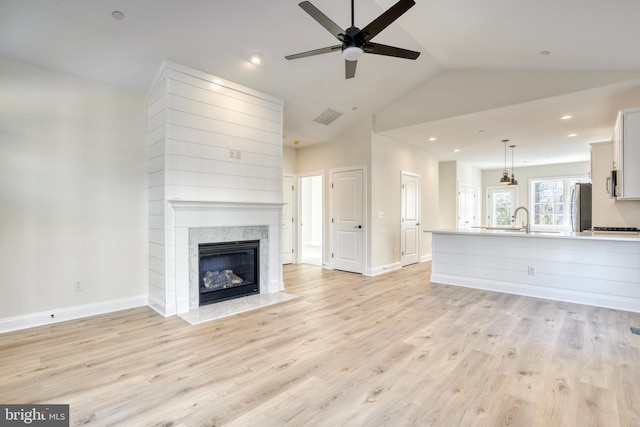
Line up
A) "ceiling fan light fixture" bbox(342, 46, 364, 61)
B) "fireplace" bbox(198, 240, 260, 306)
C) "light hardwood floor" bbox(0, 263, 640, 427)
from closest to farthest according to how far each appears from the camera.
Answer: "light hardwood floor" bbox(0, 263, 640, 427)
"ceiling fan light fixture" bbox(342, 46, 364, 61)
"fireplace" bbox(198, 240, 260, 306)

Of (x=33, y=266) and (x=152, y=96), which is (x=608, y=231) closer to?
(x=152, y=96)

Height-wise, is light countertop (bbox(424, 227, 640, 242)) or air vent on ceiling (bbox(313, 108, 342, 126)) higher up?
air vent on ceiling (bbox(313, 108, 342, 126))

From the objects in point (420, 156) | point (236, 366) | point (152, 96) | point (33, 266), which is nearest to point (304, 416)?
point (236, 366)

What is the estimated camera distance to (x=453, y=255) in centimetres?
526

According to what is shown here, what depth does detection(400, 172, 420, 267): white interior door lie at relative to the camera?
270 inches

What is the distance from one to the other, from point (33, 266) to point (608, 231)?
779 centimetres

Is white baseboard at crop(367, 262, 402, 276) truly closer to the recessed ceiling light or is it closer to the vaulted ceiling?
the vaulted ceiling

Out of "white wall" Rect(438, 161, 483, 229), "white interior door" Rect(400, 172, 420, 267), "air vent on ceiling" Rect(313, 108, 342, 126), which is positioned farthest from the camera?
"white wall" Rect(438, 161, 483, 229)

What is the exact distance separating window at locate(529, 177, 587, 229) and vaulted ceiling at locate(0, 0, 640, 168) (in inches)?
167

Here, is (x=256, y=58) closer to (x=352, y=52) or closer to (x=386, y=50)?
(x=352, y=52)

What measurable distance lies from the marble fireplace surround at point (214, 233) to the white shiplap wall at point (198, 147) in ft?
0.33

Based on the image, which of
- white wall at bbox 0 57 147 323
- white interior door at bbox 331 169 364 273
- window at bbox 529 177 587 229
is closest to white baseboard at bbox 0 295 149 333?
white wall at bbox 0 57 147 323

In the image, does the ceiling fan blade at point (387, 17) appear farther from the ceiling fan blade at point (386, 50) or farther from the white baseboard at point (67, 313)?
the white baseboard at point (67, 313)

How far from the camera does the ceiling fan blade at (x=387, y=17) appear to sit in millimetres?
2291
